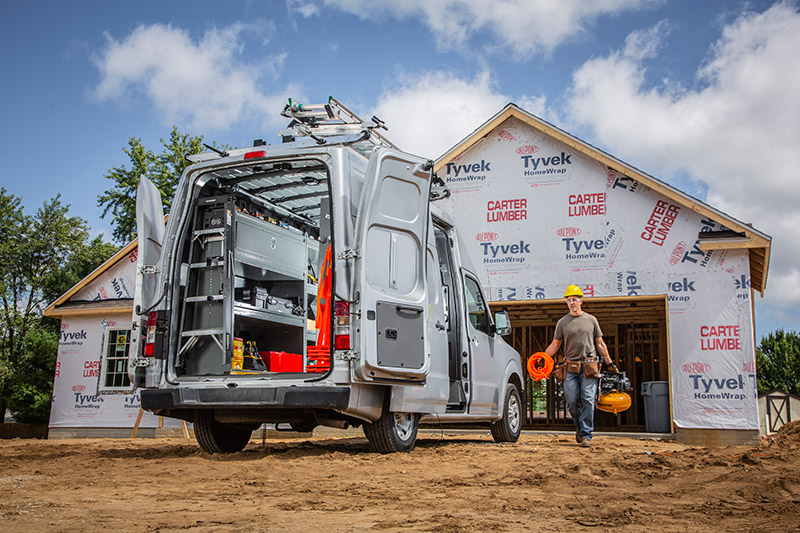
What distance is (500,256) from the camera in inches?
567

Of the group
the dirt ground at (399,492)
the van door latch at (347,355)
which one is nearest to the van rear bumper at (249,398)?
the van door latch at (347,355)

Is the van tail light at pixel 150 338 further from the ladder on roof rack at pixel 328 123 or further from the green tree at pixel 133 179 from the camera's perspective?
the green tree at pixel 133 179

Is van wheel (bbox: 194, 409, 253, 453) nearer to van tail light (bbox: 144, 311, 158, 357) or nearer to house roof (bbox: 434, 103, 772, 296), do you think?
van tail light (bbox: 144, 311, 158, 357)

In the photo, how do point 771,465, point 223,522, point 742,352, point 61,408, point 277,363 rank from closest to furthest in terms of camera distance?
point 223,522, point 771,465, point 277,363, point 742,352, point 61,408

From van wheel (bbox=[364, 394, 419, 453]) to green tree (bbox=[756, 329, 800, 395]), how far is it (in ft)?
186

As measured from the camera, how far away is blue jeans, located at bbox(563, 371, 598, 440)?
854 centimetres

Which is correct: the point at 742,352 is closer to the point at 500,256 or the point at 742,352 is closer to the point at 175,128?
the point at 500,256

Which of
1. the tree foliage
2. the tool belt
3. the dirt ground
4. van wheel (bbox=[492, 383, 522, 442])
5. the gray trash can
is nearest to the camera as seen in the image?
the dirt ground

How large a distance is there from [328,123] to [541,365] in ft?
16.1

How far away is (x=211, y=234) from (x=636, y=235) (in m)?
8.65

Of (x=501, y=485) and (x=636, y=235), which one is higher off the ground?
(x=636, y=235)

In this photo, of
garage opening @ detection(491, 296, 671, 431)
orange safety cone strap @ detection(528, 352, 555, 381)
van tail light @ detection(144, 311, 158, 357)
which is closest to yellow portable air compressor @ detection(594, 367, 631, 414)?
orange safety cone strap @ detection(528, 352, 555, 381)

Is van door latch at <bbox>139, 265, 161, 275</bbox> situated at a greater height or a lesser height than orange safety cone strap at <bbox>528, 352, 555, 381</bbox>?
greater

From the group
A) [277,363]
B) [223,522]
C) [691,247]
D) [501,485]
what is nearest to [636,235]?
[691,247]
